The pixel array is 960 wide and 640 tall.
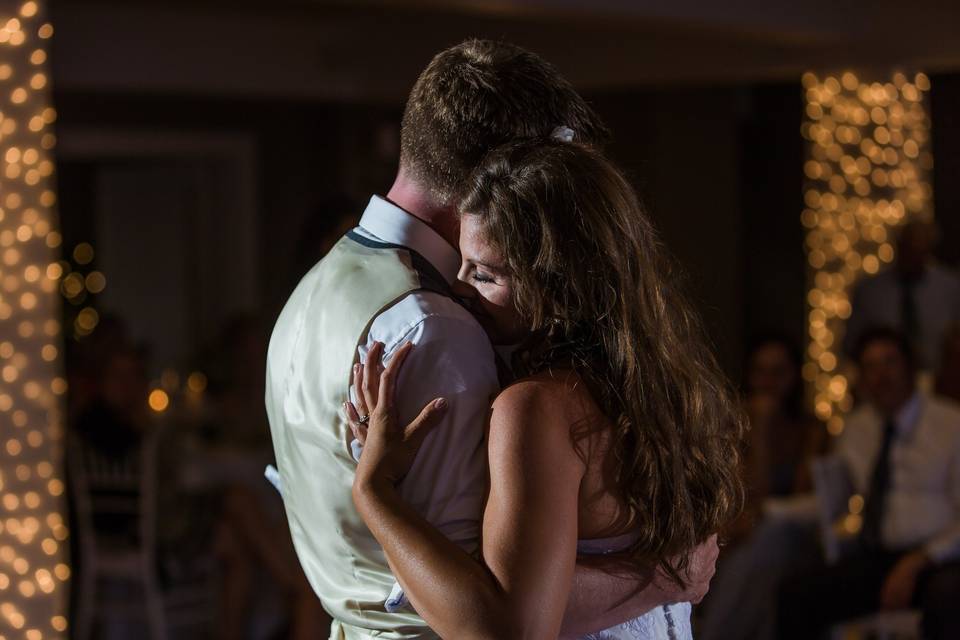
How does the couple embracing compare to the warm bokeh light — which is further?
the warm bokeh light

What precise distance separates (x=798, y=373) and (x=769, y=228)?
304cm

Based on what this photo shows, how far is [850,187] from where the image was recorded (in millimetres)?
7504

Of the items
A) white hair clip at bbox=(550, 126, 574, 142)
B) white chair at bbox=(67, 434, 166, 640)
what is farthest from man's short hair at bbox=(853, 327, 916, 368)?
white hair clip at bbox=(550, 126, 574, 142)

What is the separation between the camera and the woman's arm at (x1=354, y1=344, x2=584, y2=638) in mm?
1316

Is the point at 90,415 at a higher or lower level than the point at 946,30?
lower

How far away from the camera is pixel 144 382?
17.9ft

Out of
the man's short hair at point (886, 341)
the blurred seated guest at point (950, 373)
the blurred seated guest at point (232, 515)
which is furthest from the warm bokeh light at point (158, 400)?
the blurred seated guest at point (950, 373)

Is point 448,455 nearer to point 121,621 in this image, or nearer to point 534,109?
point 534,109

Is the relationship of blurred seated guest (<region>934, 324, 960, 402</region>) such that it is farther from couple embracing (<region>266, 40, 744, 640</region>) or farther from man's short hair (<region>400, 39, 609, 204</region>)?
man's short hair (<region>400, 39, 609, 204</region>)

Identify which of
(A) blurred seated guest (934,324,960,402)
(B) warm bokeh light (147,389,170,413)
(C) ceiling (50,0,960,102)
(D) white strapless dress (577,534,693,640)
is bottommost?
(B) warm bokeh light (147,389,170,413)

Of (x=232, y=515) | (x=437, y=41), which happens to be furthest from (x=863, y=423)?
(x=437, y=41)

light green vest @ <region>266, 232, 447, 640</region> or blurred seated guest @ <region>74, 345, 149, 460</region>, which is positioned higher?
light green vest @ <region>266, 232, 447, 640</region>

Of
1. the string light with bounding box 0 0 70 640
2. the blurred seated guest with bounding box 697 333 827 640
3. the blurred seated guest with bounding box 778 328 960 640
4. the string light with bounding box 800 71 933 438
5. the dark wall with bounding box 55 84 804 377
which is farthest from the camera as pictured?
the dark wall with bounding box 55 84 804 377

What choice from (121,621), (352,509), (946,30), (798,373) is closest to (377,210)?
(352,509)
